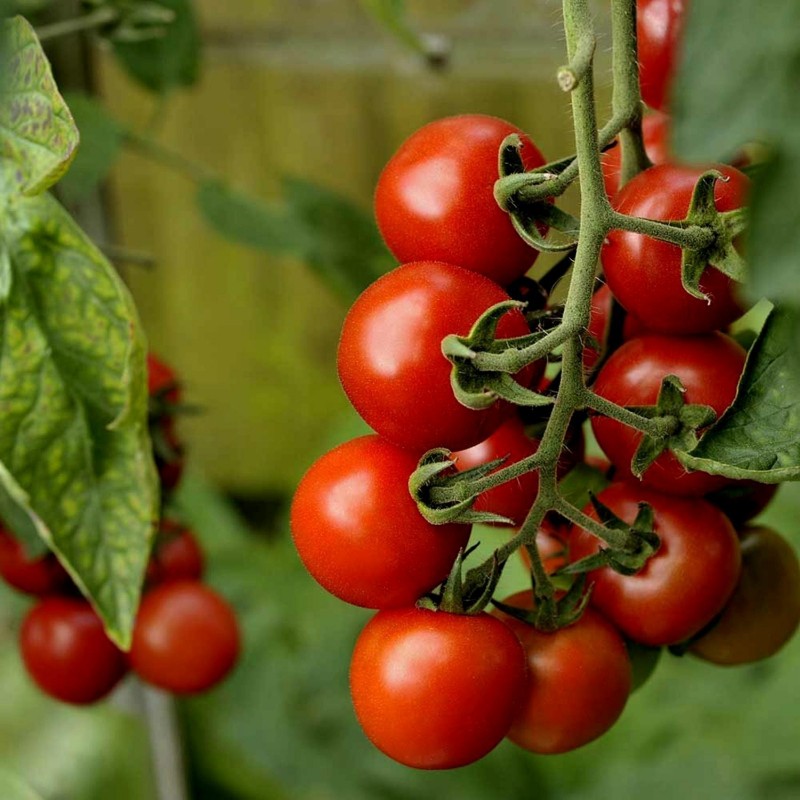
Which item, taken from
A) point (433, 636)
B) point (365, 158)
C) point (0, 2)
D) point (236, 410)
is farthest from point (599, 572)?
point (236, 410)

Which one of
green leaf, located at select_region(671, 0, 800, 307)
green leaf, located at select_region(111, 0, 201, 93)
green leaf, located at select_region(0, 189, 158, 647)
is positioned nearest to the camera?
green leaf, located at select_region(671, 0, 800, 307)

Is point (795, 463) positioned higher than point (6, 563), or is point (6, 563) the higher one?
point (795, 463)

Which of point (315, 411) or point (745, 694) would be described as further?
point (315, 411)

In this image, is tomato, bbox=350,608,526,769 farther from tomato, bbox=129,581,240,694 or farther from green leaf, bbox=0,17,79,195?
tomato, bbox=129,581,240,694

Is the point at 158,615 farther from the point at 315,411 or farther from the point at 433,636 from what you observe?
the point at 315,411

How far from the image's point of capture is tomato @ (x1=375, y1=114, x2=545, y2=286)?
355 millimetres

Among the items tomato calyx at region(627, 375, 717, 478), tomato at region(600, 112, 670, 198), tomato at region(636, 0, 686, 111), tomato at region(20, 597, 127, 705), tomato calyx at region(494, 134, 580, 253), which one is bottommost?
tomato at region(20, 597, 127, 705)

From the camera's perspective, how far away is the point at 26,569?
643 millimetres

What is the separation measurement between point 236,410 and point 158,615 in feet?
2.80

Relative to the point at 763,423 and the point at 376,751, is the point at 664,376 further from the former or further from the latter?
the point at 376,751

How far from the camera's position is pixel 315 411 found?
1.46 meters

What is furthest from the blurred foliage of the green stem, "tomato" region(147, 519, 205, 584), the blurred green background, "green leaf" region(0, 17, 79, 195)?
"green leaf" region(0, 17, 79, 195)

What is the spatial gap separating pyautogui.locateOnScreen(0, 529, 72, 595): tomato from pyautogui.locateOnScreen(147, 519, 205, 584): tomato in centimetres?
5

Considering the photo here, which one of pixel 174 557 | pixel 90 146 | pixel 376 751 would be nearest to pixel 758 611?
→ pixel 174 557
